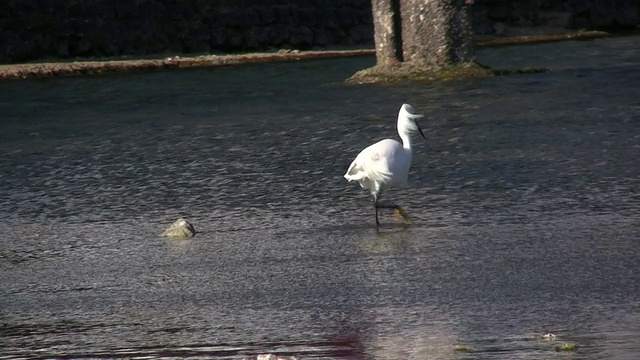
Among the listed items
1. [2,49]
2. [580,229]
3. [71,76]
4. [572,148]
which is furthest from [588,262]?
[2,49]

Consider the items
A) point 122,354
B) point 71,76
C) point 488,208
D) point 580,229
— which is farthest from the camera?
point 71,76

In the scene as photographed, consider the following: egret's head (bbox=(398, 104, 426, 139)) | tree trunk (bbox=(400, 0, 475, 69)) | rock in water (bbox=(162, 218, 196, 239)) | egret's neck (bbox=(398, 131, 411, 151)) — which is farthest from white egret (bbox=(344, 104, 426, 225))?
tree trunk (bbox=(400, 0, 475, 69))

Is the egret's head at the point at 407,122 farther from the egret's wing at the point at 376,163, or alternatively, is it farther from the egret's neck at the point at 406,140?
the egret's wing at the point at 376,163

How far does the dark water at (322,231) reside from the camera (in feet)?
18.1

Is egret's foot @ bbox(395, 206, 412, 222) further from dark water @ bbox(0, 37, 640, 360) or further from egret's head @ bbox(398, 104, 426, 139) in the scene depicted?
egret's head @ bbox(398, 104, 426, 139)

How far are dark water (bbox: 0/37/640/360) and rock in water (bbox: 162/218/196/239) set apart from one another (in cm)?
10

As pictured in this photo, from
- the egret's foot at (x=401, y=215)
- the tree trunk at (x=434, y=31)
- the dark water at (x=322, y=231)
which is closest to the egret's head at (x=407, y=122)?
the dark water at (x=322, y=231)

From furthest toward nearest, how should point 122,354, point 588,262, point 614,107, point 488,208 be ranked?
1. point 614,107
2. point 488,208
3. point 588,262
4. point 122,354

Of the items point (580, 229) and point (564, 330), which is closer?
point (564, 330)

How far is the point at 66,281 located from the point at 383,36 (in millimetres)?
9676

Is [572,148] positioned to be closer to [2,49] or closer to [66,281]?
[66,281]

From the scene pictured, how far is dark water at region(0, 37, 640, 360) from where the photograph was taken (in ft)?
18.1

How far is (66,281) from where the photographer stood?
6.81 metres

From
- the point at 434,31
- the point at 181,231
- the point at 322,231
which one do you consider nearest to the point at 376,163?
the point at 322,231
